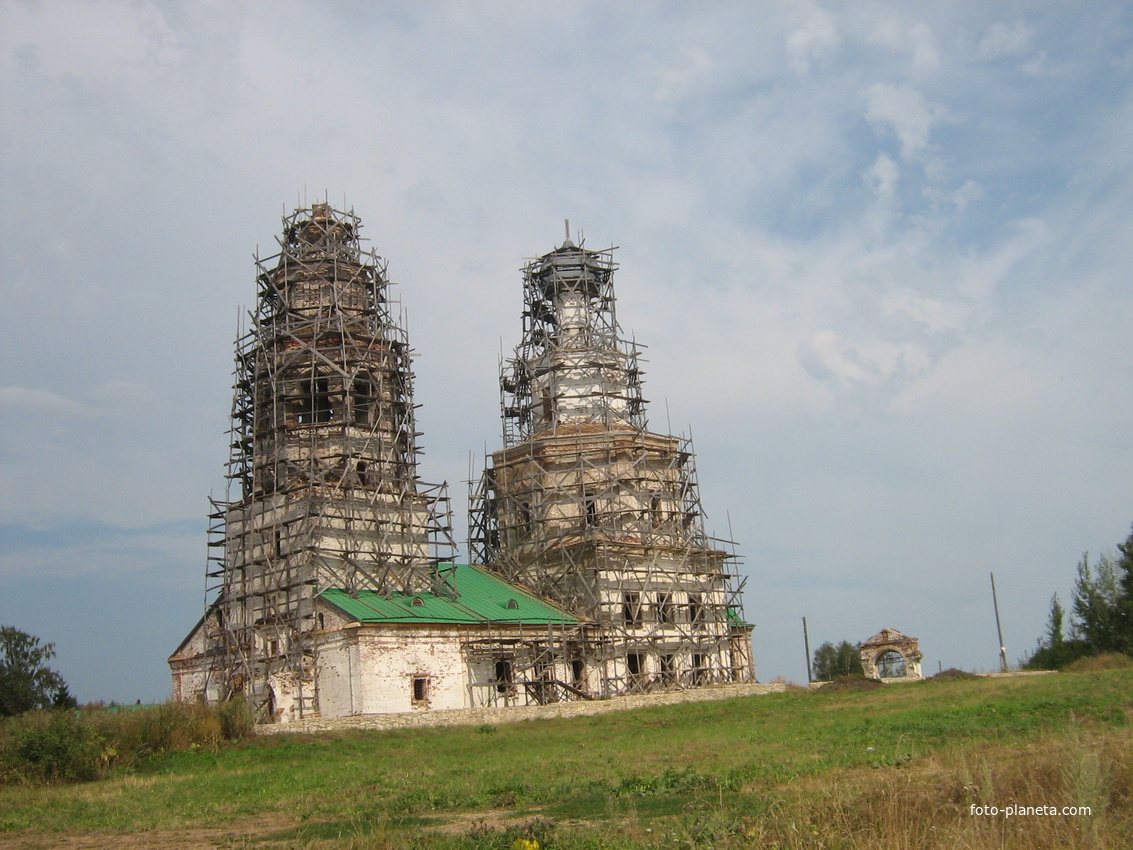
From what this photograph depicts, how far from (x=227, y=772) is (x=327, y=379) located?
56.1 ft

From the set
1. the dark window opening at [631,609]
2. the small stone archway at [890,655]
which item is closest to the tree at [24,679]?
the dark window opening at [631,609]

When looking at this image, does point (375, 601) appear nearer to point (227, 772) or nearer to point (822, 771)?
point (227, 772)

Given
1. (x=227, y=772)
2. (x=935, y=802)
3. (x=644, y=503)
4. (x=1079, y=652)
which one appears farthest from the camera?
(x=1079, y=652)

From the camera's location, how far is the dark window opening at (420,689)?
30.2 m

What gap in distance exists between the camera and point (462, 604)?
112 feet

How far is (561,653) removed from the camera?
34.2 meters

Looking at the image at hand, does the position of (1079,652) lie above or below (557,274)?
below

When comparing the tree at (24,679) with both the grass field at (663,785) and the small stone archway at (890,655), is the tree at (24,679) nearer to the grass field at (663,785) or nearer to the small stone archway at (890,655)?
the grass field at (663,785)

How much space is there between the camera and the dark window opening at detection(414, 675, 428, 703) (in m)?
30.2

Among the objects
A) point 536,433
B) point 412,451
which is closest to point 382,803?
point 412,451

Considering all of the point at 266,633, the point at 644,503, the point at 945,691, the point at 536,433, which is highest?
the point at 536,433

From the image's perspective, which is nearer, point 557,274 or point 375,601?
point 375,601

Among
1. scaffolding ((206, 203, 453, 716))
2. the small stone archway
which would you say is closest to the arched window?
the small stone archway

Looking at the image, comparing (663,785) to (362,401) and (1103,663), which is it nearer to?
(362,401)
